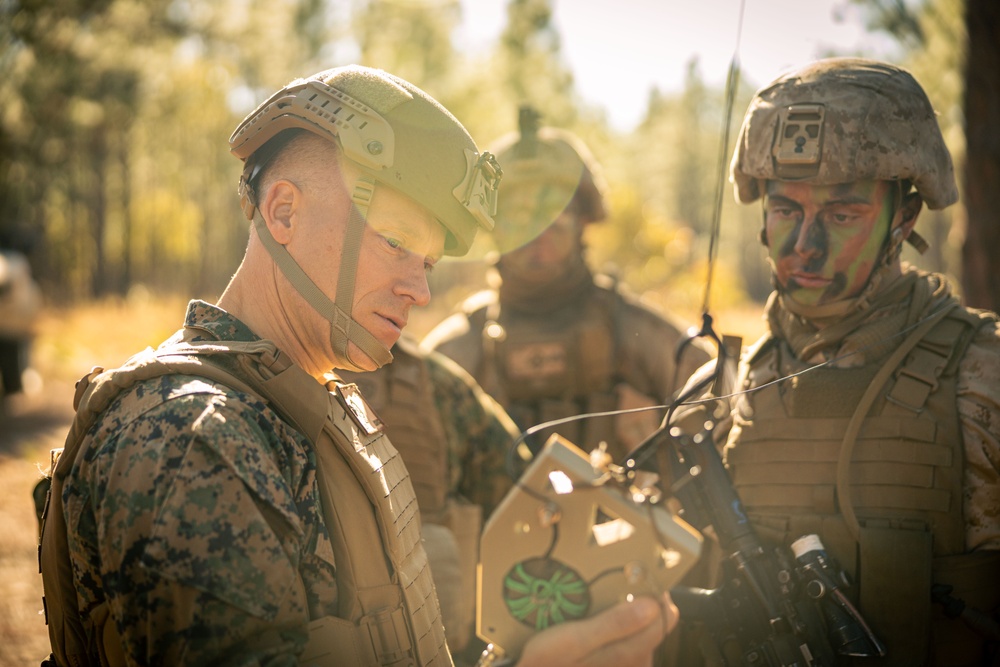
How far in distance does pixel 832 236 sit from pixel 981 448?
865 millimetres

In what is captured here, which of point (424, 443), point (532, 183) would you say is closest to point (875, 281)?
point (424, 443)

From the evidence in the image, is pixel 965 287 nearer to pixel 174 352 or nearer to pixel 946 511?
pixel 946 511

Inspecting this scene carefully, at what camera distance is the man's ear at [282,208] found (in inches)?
86.5

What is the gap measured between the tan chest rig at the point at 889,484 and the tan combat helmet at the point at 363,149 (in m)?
1.48

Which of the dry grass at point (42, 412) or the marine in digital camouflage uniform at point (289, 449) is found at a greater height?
the marine in digital camouflage uniform at point (289, 449)

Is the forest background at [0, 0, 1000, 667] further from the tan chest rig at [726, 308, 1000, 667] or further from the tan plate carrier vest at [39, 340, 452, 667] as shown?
the tan plate carrier vest at [39, 340, 452, 667]

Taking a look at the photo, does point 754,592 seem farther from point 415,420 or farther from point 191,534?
point 191,534

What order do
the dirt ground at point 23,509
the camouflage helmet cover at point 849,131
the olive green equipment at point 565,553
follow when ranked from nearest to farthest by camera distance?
1. the olive green equipment at point 565,553
2. the camouflage helmet cover at point 849,131
3. the dirt ground at point 23,509

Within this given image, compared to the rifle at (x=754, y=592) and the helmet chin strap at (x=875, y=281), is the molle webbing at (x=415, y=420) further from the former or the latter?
the helmet chin strap at (x=875, y=281)

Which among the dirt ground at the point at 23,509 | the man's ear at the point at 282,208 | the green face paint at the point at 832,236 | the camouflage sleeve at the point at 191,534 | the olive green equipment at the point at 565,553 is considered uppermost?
the man's ear at the point at 282,208

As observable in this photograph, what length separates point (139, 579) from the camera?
1691 mm

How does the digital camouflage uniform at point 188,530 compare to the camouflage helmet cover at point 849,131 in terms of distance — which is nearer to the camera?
the digital camouflage uniform at point 188,530

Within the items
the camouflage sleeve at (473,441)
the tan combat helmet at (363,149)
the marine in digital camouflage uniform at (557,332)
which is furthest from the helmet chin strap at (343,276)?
the marine in digital camouflage uniform at (557,332)

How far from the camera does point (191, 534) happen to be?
67.1 inches
